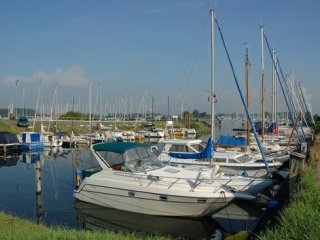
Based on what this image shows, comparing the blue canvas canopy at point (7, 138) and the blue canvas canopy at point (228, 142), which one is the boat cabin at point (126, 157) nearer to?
the blue canvas canopy at point (228, 142)

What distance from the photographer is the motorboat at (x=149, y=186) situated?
1638cm

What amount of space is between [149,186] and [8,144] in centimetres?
3538

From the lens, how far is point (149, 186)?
16.9 m

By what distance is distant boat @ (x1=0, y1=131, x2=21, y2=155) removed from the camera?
47.1m

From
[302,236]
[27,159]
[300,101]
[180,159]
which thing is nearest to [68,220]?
[180,159]

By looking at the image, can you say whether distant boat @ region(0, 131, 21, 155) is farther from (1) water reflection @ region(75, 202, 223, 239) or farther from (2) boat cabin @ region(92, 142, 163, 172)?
(1) water reflection @ region(75, 202, 223, 239)

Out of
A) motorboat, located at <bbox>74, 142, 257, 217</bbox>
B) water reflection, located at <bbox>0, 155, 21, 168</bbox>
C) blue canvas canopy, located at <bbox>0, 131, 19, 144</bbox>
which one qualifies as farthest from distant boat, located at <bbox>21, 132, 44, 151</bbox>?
motorboat, located at <bbox>74, 142, 257, 217</bbox>

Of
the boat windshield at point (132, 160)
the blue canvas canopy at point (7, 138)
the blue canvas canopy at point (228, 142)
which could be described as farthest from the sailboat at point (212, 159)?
the blue canvas canopy at point (7, 138)

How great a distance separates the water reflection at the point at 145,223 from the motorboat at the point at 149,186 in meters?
0.28

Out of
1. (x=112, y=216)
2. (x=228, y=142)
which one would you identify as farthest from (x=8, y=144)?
(x=112, y=216)

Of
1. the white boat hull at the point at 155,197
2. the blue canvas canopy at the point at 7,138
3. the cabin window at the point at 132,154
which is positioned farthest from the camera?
the blue canvas canopy at the point at 7,138

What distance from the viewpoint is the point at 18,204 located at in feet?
65.5

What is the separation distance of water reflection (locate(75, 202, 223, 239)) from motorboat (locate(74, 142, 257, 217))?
0.28m

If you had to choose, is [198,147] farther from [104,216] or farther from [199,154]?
[104,216]
